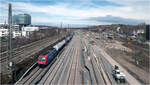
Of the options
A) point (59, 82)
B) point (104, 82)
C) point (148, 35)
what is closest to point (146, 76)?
point (104, 82)

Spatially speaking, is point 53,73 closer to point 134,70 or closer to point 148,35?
point 134,70

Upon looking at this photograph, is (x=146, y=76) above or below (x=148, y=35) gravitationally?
below

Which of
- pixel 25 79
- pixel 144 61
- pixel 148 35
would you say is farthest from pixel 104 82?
pixel 148 35

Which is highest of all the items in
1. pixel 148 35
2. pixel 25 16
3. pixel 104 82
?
pixel 25 16

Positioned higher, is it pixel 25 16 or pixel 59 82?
pixel 25 16

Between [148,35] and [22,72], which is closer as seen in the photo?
[22,72]

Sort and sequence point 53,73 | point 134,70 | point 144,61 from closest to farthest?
point 53,73 → point 134,70 → point 144,61

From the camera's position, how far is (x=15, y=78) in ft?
41.8

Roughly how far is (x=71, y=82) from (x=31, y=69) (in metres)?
5.97

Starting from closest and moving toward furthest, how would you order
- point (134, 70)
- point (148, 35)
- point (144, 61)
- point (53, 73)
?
1. point (53, 73)
2. point (134, 70)
3. point (144, 61)
4. point (148, 35)

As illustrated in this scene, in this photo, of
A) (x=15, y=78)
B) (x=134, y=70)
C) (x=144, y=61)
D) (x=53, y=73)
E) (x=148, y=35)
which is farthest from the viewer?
(x=148, y=35)

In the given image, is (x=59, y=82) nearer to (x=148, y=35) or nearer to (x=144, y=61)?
(x=144, y=61)

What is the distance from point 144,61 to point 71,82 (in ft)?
43.9

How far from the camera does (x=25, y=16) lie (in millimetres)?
82188
